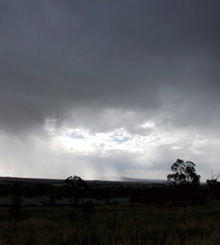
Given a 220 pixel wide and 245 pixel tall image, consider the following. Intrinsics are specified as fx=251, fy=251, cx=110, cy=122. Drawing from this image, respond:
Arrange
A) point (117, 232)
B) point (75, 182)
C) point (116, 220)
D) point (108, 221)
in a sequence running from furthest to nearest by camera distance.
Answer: point (75, 182), point (108, 221), point (116, 220), point (117, 232)

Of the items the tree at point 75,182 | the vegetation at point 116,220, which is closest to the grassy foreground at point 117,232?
the vegetation at point 116,220

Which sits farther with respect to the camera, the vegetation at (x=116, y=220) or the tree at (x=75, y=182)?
the tree at (x=75, y=182)

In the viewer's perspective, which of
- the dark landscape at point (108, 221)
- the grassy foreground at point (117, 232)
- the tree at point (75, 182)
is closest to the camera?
the grassy foreground at point (117, 232)

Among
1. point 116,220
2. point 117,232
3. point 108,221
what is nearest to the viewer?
point 117,232

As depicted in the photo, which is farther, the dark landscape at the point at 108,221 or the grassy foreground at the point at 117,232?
the dark landscape at the point at 108,221

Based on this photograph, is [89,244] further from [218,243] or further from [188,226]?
[188,226]

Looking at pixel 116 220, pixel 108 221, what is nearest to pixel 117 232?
pixel 116 220

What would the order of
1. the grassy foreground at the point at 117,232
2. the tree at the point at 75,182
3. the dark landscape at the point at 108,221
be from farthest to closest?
the tree at the point at 75,182 < the dark landscape at the point at 108,221 < the grassy foreground at the point at 117,232

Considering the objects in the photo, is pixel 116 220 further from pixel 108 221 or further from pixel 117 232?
pixel 117 232

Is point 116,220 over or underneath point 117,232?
underneath

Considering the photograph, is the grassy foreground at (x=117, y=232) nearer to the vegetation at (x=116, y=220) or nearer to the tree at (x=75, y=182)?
the vegetation at (x=116, y=220)

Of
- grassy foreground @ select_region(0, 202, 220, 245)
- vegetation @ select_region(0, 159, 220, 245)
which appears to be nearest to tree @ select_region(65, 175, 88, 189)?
vegetation @ select_region(0, 159, 220, 245)

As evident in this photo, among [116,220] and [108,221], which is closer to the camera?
[116,220]

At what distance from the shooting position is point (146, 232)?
15039 millimetres
